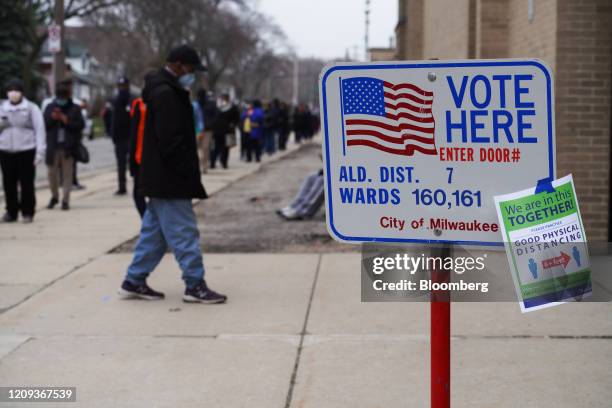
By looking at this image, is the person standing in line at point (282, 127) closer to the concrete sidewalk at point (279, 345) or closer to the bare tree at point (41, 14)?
the bare tree at point (41, 14)

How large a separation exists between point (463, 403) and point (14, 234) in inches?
294

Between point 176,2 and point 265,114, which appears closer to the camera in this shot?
point 265,114

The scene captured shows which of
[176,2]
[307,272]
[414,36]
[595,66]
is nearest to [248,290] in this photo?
[307,272]

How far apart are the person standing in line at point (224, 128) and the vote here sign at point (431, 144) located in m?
18.8

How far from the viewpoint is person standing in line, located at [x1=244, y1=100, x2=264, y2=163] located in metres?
26.1

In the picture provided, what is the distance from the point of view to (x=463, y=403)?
463 centimetres

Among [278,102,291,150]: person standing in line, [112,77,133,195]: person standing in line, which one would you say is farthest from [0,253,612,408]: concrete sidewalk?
[278,102,291,150]: person standing in line

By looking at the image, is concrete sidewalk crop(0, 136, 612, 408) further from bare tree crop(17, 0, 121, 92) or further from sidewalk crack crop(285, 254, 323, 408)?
bare tree crop(17, 0, 121, 92)

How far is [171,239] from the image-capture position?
6941 millimetres

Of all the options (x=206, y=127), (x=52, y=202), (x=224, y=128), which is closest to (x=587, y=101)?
(x=52, y=202)

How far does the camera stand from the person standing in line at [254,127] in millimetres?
26078

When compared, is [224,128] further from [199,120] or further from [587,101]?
[587,101]

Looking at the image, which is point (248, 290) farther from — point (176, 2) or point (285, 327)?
point (176, 2)

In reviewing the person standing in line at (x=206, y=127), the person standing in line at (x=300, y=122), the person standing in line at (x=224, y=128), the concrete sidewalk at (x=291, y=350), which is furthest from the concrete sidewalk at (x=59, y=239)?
the person standing in line at (x=300, y=122)
